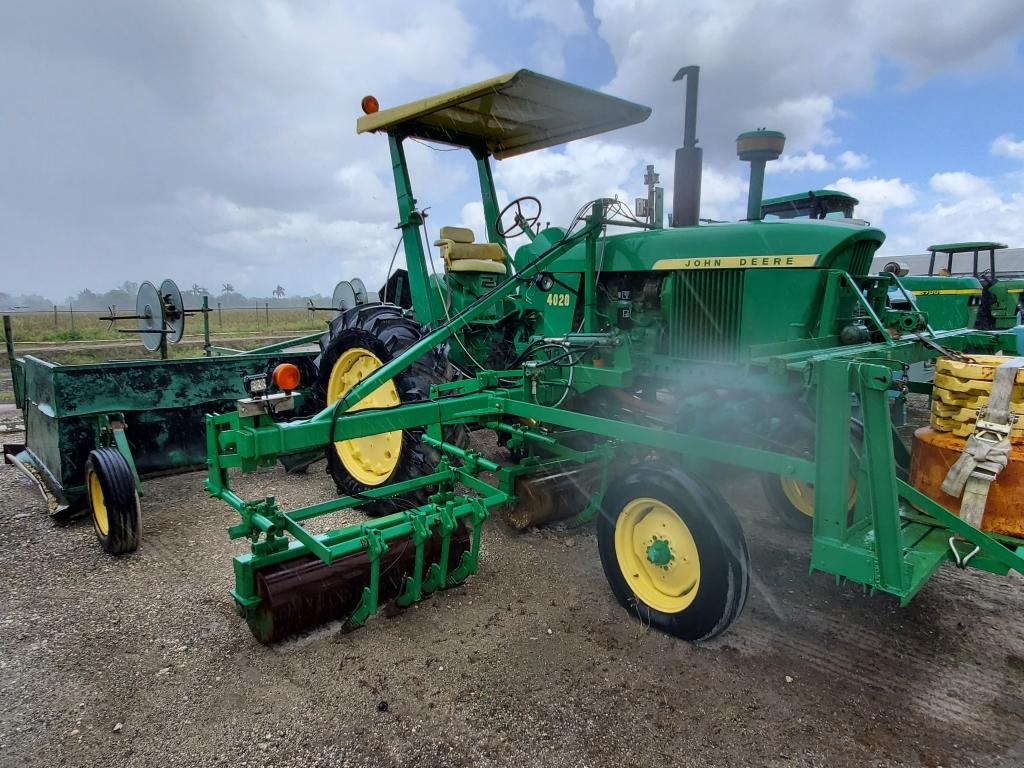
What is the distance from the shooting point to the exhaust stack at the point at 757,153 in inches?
133

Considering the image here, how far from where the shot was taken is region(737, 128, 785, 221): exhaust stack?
3385mm

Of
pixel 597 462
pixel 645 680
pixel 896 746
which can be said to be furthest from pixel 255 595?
pixel 896 746

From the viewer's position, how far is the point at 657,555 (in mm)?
2770

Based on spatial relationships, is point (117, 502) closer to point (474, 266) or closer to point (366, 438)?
point (366, 438)

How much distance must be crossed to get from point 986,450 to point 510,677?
1996mm

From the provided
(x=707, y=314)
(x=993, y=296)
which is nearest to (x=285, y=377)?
(x=707, y=314)

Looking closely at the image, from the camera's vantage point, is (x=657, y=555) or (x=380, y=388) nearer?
(x=657, y=555)

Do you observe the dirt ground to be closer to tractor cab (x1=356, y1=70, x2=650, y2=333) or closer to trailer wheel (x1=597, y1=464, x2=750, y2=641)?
trailer wheel (x1=597, y1=464, x2=750, y2=641)

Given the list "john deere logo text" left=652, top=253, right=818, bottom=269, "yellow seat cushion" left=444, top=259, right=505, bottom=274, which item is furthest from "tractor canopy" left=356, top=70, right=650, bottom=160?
"john deere logo text" left=652, top=253, right=818, bottom=269

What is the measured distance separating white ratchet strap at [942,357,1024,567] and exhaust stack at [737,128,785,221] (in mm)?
1535

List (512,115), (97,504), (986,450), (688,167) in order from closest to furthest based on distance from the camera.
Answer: (986,450)
(688,167)
(97,504)
(512,115)

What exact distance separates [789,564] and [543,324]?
2.20 meters

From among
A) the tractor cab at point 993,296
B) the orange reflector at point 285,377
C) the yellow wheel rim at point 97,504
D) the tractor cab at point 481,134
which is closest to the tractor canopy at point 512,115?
the tractor cab at point 481,134

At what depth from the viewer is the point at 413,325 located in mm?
4332
